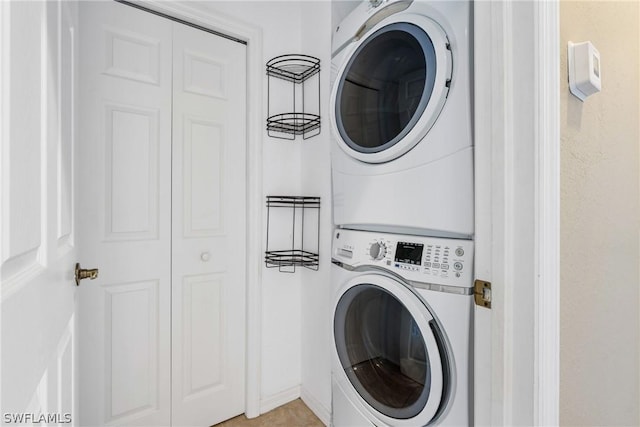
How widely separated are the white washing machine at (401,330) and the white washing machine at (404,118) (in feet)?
0.26

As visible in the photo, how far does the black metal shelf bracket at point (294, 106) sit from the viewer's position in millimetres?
1769

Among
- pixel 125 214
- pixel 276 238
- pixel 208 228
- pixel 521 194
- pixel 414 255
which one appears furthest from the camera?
pixel 276 238

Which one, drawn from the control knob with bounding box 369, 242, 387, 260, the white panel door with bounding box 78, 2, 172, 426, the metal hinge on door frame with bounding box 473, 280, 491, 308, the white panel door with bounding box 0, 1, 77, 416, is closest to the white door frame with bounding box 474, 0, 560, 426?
the metal hinge on door frame with bounding box 473, 280, 491, 308

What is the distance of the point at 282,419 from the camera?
1728mm

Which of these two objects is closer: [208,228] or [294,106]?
[208,228]

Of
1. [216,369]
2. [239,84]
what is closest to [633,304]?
[216,369]

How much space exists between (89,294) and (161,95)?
0.92 metres

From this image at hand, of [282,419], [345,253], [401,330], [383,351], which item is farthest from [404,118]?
[282,419]

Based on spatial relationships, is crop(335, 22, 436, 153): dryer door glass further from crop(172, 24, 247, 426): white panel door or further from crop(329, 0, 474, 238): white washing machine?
crop(172, 24, 247, 426): white panel door

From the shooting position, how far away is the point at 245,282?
1.78m

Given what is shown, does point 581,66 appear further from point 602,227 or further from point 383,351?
point 383,351

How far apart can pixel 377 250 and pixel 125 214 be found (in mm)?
1104

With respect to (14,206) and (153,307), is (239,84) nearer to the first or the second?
(153,307)

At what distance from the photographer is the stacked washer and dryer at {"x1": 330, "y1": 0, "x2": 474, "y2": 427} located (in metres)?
0.87
